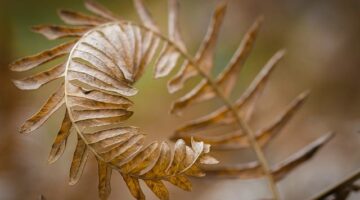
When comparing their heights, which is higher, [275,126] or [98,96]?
[275,126]

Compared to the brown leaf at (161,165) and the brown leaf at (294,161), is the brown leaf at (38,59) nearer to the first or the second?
the brown leaf at (161,165)

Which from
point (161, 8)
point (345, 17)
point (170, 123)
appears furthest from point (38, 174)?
point (345, 17)

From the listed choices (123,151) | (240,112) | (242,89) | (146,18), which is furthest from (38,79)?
(242,89)

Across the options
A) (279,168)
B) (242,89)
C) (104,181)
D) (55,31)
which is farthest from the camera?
(242,89)

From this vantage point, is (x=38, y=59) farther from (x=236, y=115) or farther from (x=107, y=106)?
(x=236, y=115)

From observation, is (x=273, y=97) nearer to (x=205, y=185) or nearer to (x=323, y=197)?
(x=205, y=185)

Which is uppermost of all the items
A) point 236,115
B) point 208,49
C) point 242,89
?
point 242,89
